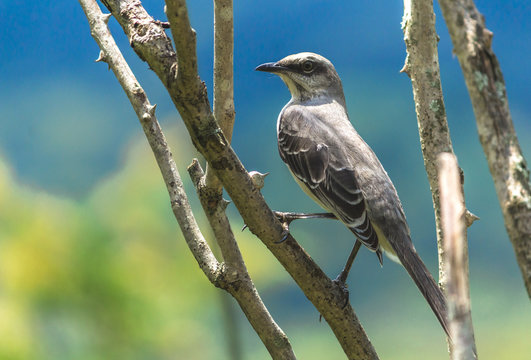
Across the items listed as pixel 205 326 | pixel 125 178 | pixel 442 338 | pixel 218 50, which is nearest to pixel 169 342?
pixel 205 326

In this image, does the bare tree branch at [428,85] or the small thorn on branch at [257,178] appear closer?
the small thorn on branch at [257,178]

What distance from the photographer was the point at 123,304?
14.2ft

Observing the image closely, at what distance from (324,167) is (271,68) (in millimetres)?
848

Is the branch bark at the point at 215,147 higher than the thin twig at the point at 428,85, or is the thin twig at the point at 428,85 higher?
the thin twig at the point at 428,85

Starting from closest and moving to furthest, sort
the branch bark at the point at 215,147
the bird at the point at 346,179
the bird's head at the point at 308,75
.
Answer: the branch bark at the point at 215,147 < the bird at the point at 346,179 < the bird's head at the point at 308,75

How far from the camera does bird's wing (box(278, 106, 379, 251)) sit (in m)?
3.13

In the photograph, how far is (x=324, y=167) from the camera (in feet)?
10.9

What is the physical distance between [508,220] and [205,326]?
3.38 metres

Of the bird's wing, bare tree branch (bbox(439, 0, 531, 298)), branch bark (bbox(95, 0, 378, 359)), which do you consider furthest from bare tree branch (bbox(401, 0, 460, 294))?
bare tree branch (bbox(439, 0, 531, 298))

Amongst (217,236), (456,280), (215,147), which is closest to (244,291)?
(217,236)

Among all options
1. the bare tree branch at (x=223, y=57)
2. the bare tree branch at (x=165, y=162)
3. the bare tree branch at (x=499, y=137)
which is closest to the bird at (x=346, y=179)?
the bare tree branch at (x=165, y=162)

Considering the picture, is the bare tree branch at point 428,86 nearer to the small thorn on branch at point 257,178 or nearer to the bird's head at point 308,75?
the small thorn on branch at point 257,178

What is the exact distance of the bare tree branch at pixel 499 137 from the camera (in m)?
1.24

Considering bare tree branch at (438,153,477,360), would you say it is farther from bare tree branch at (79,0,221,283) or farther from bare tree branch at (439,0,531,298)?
bare tree branch at (79,0,221,283)
